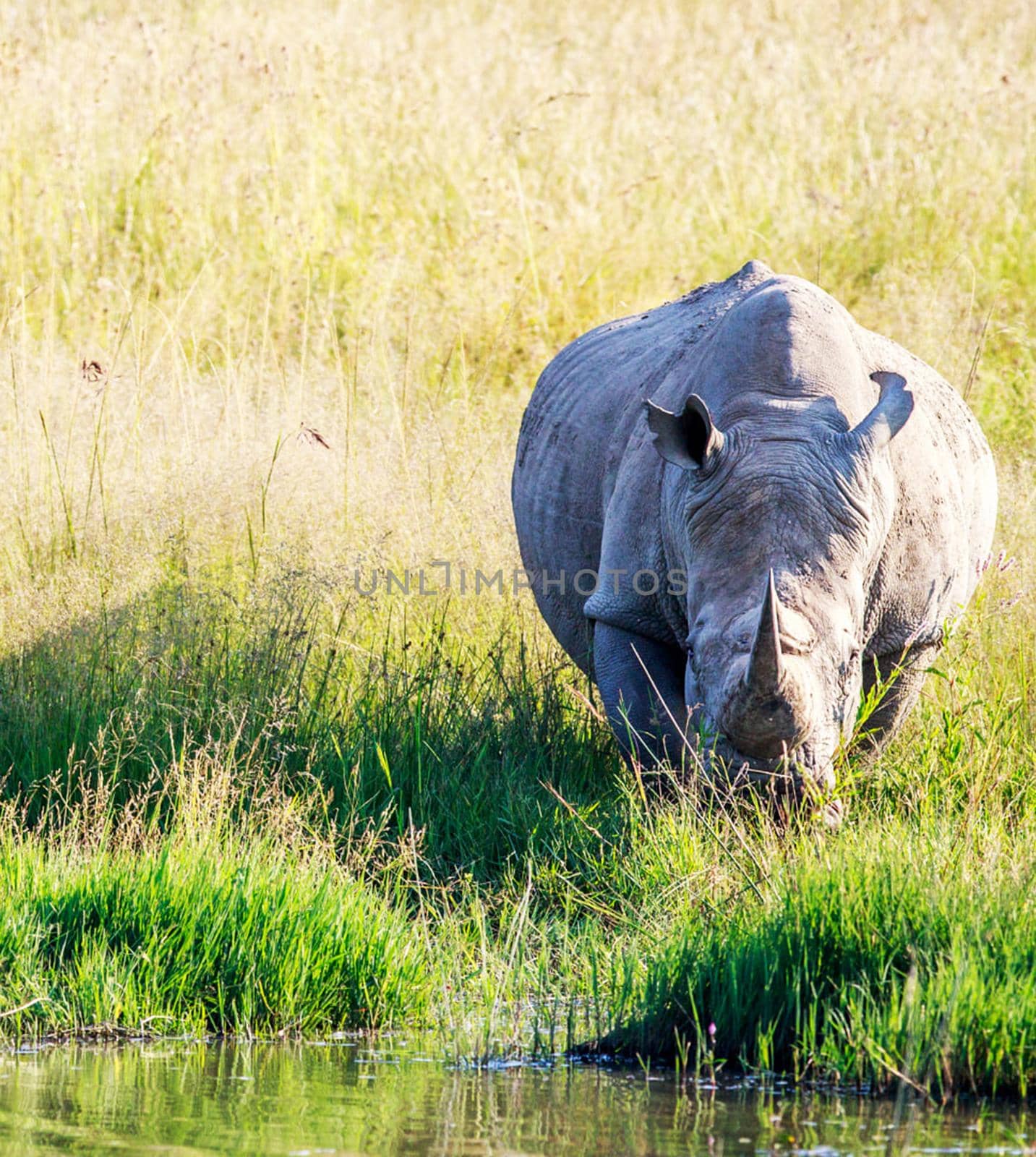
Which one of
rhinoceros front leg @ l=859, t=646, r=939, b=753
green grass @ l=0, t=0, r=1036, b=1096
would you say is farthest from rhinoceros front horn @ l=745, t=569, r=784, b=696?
rhinoceros front leg @ l=859, t=646, r=939, b=753

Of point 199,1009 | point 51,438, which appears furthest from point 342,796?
point 51,438

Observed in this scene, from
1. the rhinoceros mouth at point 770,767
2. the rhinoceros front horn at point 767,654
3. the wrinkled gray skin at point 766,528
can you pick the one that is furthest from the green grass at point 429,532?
the rhinoceros front horn at point 767,654

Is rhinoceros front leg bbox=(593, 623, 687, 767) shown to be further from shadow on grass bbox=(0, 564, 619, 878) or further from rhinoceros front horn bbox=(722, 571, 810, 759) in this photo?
rhinoceros front horn bbox=(722, 571, 810, 759)

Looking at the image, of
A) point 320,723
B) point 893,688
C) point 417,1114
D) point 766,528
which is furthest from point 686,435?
point 417,1114

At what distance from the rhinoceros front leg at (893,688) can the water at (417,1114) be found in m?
1.88

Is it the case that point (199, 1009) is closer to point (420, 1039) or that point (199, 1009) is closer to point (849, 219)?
point (420, 1039)

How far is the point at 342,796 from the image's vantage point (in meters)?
5.90

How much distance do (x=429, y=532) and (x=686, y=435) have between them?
3.33m

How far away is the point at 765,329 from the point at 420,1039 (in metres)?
2.30

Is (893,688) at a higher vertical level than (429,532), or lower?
lower

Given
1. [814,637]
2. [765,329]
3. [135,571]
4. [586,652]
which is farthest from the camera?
[135,571]

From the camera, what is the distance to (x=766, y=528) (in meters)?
4.79

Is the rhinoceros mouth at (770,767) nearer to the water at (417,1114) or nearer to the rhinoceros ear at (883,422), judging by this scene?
the rhinoceros ear at (883,422)

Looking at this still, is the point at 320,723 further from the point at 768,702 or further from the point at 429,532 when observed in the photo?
the point at 768,702
